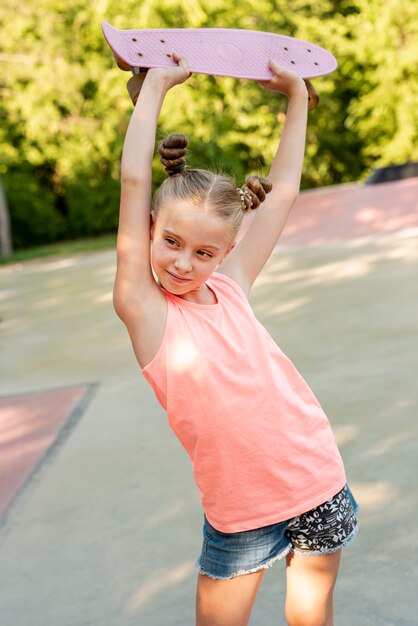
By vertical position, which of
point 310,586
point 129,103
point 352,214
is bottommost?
point 129,103

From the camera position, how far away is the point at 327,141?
80.1ft

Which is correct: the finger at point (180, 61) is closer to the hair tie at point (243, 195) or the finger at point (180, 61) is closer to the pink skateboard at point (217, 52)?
the pink skateboard at point (217, 52)

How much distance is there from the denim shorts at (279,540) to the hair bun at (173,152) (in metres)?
0.77

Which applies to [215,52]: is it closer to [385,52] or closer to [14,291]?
[14,291]

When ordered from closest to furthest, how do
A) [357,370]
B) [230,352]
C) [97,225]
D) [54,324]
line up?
[230,352] → [357,370] → [54,324] → [97,225]

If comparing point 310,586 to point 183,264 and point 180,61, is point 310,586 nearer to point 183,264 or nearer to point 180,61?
point 183,264

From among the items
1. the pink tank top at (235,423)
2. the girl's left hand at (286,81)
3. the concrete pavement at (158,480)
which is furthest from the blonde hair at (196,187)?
the concrete pavement at (158,480)

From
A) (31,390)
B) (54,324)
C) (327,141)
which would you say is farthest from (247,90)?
(31,390)

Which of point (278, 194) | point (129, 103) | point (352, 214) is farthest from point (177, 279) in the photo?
point (129, 103)

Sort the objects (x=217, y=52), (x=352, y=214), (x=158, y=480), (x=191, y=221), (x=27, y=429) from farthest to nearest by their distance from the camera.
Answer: (x=352, y=214), (x=27, y=429), (x=158, y=480), (x=217, y=52), (x=191, y=221)

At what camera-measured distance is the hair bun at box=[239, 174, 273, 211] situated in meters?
1.92

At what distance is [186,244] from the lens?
5.98 ft

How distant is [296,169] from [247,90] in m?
20.7

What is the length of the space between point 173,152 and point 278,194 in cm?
40
